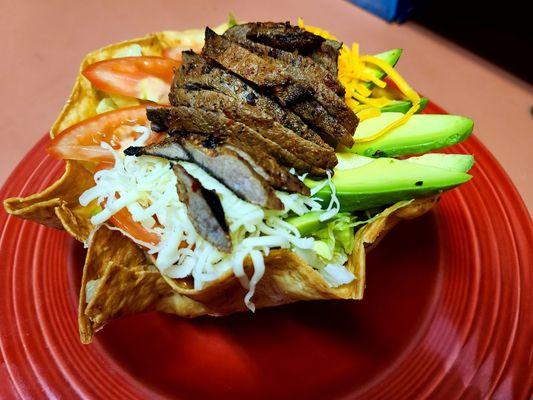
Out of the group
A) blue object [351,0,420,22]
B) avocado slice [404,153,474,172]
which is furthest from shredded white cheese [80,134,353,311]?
blue object [351,0,420,22]

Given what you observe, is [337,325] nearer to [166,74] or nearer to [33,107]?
[166,74]

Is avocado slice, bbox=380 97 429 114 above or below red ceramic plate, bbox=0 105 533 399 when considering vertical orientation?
above

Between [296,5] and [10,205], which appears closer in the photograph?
[10,205]

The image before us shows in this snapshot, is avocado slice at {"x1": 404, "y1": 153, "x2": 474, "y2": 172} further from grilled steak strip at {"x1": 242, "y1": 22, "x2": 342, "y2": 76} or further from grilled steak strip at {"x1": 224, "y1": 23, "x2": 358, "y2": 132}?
grilled steak strip at {"x1": 242, "y1": 22, "x2": 342, "y2": 76}

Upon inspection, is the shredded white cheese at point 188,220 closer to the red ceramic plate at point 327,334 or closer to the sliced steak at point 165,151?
the sliced steak at point 165,151

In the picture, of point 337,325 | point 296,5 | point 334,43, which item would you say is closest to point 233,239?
point 337,325

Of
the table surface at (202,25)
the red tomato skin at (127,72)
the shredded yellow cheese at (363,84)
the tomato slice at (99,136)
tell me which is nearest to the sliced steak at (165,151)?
the tomato slice at (99,136)
